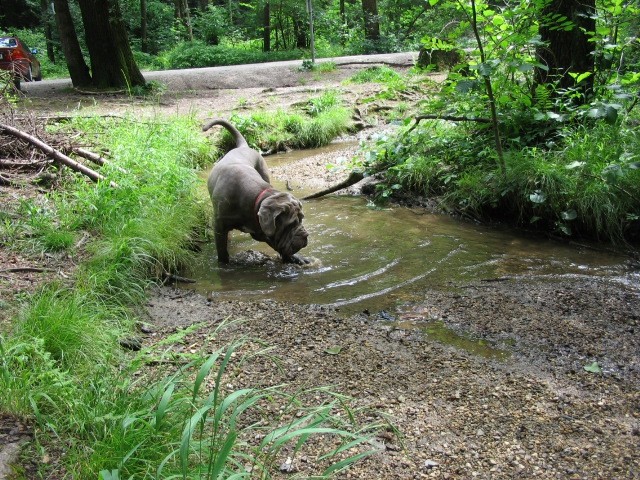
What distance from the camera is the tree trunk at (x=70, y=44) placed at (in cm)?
1311

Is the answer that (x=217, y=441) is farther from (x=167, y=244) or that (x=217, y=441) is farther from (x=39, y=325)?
(x=167, y=244)

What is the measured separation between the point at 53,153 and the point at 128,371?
413cm

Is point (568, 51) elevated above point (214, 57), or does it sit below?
below

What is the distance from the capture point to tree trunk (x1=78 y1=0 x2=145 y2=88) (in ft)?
40.8

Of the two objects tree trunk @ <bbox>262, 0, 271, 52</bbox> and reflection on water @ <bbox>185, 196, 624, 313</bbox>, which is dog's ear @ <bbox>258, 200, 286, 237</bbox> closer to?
reflection on water @ <bbox>185, 196, 624, 313</bbox>

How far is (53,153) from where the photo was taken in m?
5.94

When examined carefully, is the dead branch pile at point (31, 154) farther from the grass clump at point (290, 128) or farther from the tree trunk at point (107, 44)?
the tree trunk at point (107, 44)

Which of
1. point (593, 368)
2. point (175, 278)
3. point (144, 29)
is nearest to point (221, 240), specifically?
point (175, 278)

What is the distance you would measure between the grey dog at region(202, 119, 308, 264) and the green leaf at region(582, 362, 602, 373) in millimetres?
2521

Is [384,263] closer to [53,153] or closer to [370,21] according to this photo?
[53,153]

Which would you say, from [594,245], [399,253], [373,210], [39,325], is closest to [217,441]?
[39,325]

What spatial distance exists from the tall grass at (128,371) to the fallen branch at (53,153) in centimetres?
13

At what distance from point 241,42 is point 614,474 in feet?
90.7

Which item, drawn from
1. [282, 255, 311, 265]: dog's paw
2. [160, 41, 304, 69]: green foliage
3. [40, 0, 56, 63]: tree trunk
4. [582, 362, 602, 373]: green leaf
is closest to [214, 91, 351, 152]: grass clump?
[282, 255, 311, 265]: dog's paw
